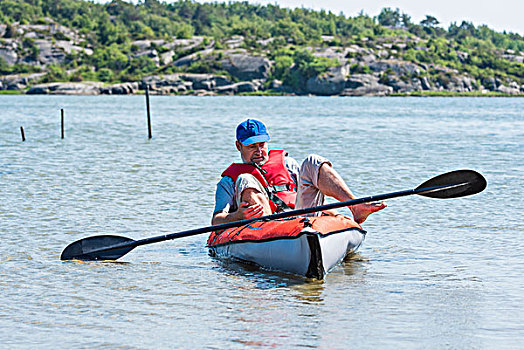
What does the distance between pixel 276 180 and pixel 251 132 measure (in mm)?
904

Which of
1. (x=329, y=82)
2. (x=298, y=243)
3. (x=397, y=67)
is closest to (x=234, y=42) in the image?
(x=397, y=67)

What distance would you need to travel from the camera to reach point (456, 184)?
1029 centimetres

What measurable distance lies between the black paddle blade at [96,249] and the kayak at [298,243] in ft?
4.97

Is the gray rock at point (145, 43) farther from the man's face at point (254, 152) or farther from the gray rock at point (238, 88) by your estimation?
the man's face at point (254, 152)

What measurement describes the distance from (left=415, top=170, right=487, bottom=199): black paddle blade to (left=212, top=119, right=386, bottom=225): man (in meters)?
0.71

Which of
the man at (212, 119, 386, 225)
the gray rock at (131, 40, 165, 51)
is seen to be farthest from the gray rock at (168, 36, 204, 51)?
the man at (212, 119, 386, 225)

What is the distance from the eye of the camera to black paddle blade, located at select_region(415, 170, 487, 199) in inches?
402

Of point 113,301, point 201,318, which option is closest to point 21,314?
point 113,301

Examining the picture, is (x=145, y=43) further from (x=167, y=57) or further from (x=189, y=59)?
(x=189, y=59)

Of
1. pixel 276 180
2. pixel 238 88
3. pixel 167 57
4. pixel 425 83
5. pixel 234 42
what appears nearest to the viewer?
pixel 276 180

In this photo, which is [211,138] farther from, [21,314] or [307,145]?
[21,314]

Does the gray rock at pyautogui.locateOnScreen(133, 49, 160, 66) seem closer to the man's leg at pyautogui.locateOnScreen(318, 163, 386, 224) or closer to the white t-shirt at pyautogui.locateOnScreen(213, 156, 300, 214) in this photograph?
the white t-shirt at pyautogui.locateOnScreen(213, 156, 300, 214)

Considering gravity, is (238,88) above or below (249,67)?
below

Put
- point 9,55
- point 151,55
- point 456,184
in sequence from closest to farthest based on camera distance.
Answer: point 456,184 < point 9,55 < point 151,55
